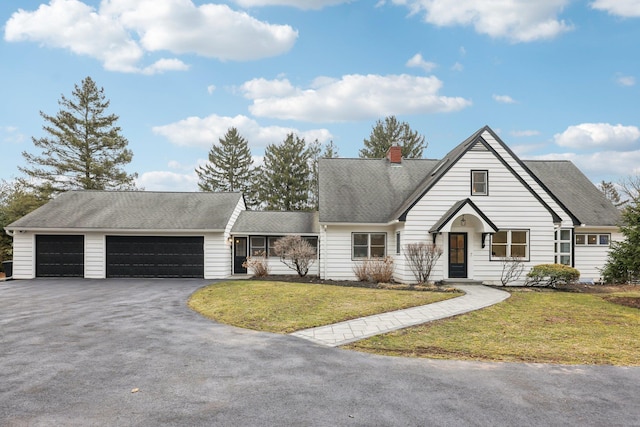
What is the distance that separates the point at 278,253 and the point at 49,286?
1008cm

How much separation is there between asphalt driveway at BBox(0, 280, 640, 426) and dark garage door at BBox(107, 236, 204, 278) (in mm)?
11694

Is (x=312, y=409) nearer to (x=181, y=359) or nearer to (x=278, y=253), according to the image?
(x=181, y=359)

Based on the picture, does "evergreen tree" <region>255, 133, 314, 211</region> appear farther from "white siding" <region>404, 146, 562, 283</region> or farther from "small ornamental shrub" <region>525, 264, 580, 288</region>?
"small ornamental shrub" <region>525, 264, 580, 288</region>

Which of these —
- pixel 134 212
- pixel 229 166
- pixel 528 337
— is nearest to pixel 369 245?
pixel 528 337

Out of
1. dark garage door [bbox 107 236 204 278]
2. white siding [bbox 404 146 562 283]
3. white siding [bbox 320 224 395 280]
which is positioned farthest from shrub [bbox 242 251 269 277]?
white siding [bbox 404 146 562 283]

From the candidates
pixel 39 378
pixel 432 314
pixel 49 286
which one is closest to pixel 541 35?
pixel 432 314

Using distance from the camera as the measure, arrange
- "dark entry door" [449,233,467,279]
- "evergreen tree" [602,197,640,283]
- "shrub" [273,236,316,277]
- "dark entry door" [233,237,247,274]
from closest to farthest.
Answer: "evergreen tree" [602,197,640,283] → "dark entry door" [449,233,467,279] → "shrub" [273,236,316,277] → "dark entry door" [233,237,247,274]

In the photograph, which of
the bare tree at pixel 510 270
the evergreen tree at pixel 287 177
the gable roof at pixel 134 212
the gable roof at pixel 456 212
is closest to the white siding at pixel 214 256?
the gable roof at pixel 134 212

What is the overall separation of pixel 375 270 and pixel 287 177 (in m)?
25.5

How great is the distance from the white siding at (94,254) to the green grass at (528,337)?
1749 cm

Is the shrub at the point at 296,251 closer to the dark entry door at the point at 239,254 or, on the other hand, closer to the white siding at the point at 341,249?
the white siding at the point at 341,249

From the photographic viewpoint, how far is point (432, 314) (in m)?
9.84

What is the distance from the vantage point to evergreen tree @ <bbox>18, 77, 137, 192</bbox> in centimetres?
3512

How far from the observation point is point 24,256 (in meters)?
19.7
